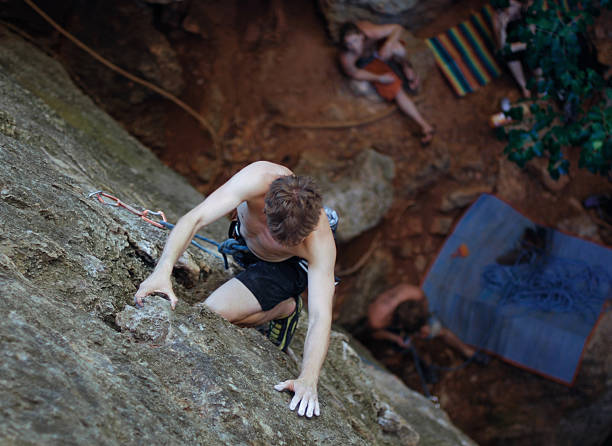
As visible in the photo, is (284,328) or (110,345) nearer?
(110,345)

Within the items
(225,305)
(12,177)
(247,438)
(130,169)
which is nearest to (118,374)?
(247,438)

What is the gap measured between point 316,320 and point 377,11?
14.1ft

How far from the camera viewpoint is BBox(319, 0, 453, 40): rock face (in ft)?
18.1

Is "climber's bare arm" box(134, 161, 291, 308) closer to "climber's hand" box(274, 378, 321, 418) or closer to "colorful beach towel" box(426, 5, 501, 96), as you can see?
"climber's hand" box(274, 378, 321, 418)

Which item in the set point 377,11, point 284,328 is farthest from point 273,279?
point 377,11

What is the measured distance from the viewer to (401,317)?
5.60 meters

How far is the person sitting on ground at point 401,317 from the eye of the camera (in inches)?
221

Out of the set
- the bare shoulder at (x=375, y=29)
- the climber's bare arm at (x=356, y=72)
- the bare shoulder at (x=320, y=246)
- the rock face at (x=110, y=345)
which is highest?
the bare shoulder at (x=375, y=29)

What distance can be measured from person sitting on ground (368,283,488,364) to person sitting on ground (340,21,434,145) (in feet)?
5.71

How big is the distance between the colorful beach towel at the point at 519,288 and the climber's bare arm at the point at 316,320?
3.88m

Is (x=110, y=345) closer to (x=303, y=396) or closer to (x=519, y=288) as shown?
(x=303, y=396)

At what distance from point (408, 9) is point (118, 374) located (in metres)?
5.19

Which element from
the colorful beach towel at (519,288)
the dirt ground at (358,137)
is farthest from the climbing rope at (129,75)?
the colorful beach towel at (519,288)

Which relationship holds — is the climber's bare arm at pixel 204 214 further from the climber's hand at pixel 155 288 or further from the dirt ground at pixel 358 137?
the dirt ground at pixel 358 137
